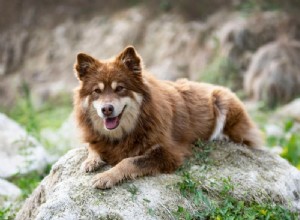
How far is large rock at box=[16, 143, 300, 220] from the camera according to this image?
5.68 m

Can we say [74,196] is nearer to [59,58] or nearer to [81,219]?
[81,219]

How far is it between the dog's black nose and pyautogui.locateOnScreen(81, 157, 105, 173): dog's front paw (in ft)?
1.89

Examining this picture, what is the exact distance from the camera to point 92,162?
6414 millimetres

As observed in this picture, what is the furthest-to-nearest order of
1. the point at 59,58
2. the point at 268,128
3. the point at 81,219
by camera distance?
the point at 59,58 < the point at 268,128 < the point at 81,219

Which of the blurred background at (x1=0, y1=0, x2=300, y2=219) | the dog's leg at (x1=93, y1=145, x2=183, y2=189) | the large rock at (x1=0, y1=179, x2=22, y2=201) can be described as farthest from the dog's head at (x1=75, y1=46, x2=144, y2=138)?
the blurred background at (x1=0, y1=0, x2=300, y2=219)

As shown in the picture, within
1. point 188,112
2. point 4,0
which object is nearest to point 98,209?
point 188,112

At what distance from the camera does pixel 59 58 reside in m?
20.9

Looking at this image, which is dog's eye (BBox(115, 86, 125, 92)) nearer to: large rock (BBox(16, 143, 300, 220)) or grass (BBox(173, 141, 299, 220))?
large rock (BBox(16, 143, 300, 220))

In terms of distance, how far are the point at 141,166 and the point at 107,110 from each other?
0.69 meters

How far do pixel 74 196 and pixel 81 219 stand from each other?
0.31 meters

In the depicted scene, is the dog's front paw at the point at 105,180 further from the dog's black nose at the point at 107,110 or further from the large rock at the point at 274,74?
the large rock at the point at 274,74

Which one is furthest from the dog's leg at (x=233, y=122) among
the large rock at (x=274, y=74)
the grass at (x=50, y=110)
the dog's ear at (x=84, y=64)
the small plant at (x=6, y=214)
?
the large rock at (x=274, y=74)

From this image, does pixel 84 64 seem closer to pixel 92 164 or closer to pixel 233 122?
pixel 92 164

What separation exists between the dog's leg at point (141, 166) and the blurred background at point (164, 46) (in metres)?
5.95
